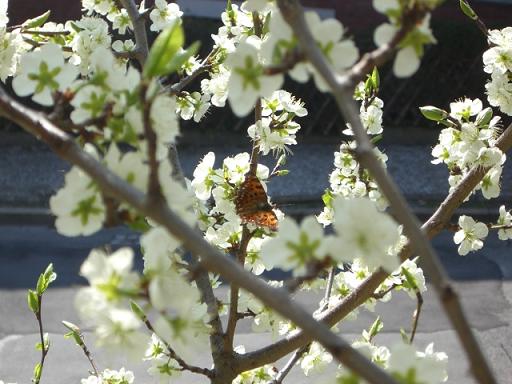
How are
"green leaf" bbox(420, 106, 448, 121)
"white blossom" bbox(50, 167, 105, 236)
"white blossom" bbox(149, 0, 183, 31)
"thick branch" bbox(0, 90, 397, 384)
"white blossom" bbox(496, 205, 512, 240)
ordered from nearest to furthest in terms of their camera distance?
"thick branch" bbox(0, 90, 397, 384)
"white blossom" bbox(50, 167, 105, 236)
"green leaf" bbox(420, 106, 448, 121)
"white blossom" bbox(496, 205, 512, 240)
"white blossom" bbox(149, 0, 183, 31)

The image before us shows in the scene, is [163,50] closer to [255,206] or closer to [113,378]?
[255,206]

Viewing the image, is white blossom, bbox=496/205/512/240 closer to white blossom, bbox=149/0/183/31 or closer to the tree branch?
the tree branch

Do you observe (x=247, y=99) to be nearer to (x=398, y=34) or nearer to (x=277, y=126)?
(x=398, y=34)

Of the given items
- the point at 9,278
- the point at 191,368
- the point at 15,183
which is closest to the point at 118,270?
the point at 191,368

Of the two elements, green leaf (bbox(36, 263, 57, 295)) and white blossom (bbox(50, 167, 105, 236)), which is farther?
green leaf (bbox(36, 263, 57, 295))

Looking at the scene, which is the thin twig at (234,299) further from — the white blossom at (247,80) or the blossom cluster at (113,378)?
the white blossom at (247,80)

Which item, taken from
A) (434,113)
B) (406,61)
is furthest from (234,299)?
(406,61)

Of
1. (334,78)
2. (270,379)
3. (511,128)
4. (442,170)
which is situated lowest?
(334,78)

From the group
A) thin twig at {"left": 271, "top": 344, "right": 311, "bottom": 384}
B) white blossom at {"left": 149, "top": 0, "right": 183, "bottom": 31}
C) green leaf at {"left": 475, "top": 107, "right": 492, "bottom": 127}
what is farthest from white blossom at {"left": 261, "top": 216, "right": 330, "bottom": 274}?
white blossom at {"left": 149, "top": 0, "right": 183, "bottom": 31}
